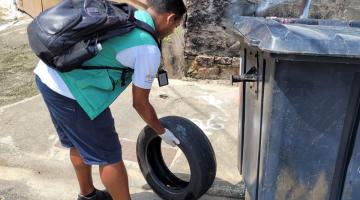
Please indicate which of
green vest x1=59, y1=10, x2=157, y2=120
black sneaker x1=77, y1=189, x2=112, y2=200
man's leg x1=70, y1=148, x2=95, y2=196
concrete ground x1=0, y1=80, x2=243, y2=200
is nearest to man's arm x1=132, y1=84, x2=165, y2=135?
green vest x1=59, y1=10, x2=157, y2=120

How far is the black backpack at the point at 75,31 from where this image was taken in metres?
2.20

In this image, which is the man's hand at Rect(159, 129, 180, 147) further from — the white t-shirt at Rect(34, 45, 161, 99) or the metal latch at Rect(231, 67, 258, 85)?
the metal latch at Rect(231, 67, 258, 85)

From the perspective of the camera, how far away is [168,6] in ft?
7.82

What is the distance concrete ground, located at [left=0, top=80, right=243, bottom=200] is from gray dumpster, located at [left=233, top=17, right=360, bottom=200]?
1028 mm

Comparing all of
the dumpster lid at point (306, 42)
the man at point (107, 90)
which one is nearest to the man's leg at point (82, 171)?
the man at point (107, 90)

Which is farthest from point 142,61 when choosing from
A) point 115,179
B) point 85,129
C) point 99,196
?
point 99,196

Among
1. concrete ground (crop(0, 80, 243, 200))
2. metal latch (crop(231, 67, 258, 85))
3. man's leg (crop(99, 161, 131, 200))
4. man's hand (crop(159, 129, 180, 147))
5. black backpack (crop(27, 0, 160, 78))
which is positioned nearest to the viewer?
black backpack (crop(27, 0, 160, 78))

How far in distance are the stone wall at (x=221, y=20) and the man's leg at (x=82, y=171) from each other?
2443 mm

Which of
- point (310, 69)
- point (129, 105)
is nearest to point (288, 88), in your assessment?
point (310, 69)

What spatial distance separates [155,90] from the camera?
5086 mm

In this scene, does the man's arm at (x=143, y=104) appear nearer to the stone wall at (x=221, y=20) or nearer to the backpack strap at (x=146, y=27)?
the backpack strap at (x=146, y=27)

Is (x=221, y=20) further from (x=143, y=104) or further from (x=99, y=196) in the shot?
(x=143, y=104)

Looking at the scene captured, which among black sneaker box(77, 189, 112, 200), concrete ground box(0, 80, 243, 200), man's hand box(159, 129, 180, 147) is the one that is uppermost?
man's hand box(159, 129, 180, 147)

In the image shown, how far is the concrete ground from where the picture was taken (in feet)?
10.8
